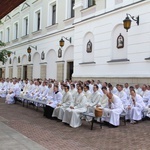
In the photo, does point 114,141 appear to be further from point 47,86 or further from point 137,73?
point 47,86

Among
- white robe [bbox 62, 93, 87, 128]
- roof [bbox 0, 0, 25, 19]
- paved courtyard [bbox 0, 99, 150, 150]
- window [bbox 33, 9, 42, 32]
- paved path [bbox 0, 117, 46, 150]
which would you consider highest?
window [bbox 33, 9, 42, 32]

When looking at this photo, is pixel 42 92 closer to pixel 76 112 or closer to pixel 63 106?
pixel 63 106

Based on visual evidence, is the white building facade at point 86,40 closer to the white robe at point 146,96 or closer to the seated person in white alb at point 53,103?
the white robe at point 146,96

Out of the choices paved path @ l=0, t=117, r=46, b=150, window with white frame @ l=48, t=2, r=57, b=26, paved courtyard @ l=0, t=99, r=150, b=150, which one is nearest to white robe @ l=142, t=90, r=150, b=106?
paved courtyard @ l=0, t=99, r=150, b=150

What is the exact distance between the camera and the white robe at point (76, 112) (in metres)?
9.80

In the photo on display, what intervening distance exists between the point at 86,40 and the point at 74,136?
34.0 feet

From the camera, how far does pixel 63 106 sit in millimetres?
11062

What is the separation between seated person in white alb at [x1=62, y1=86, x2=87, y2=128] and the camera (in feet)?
32.2

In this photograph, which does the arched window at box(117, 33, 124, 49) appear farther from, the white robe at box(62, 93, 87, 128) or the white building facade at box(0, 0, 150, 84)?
the white robe at box(62, 93, 87, 128)

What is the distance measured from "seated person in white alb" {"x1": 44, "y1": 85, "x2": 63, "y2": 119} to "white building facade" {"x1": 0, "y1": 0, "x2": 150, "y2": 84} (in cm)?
398

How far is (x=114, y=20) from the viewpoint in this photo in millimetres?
15227

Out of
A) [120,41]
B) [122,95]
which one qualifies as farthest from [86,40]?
[122,95]

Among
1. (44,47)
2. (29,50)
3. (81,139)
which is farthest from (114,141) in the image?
(29,50)

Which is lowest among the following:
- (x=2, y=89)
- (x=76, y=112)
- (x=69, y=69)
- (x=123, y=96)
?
(x=76, y=112)
